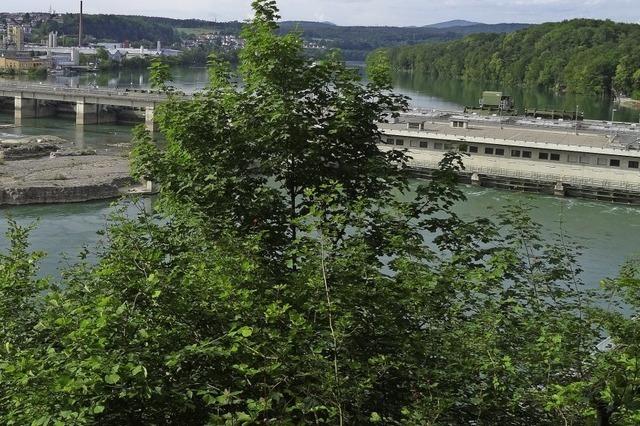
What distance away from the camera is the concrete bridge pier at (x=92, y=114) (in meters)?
39.0

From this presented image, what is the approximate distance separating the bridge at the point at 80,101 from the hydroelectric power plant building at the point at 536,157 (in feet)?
47.7

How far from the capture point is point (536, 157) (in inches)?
1025

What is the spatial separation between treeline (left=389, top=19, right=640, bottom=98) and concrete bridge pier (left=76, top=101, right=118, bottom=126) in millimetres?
39583

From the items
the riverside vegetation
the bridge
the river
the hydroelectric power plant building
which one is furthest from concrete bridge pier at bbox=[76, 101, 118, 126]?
the riverside vegetation

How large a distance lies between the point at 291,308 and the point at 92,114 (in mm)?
38240

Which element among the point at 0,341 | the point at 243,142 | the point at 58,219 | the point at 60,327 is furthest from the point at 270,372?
the point at 58,219

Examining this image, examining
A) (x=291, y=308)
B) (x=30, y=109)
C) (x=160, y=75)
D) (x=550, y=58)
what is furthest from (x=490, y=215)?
(x=550, y=58)

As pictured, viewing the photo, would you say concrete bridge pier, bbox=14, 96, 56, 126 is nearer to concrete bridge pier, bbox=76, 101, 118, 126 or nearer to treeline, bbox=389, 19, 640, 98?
concrete bridge pier, bbox=76, 101, 118, 126

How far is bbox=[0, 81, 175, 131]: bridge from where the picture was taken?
38.7m

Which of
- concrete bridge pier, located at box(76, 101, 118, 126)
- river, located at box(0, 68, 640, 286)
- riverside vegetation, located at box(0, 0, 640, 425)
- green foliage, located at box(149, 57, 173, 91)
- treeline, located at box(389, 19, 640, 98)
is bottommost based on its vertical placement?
river, located at box(0, 68, 640, 286)

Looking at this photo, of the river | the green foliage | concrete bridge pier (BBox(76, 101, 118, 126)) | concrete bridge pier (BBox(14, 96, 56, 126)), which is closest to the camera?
the green foliage

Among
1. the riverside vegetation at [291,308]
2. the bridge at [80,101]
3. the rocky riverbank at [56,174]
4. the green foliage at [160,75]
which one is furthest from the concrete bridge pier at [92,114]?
the riverside vegetation at [291,308]

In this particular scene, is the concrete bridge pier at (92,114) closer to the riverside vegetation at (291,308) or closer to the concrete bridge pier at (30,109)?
the concrete bridge pier at (30,109)

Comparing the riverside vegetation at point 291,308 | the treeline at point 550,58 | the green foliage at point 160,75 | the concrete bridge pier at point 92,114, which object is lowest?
the concrete bridge pier at point 92,114
